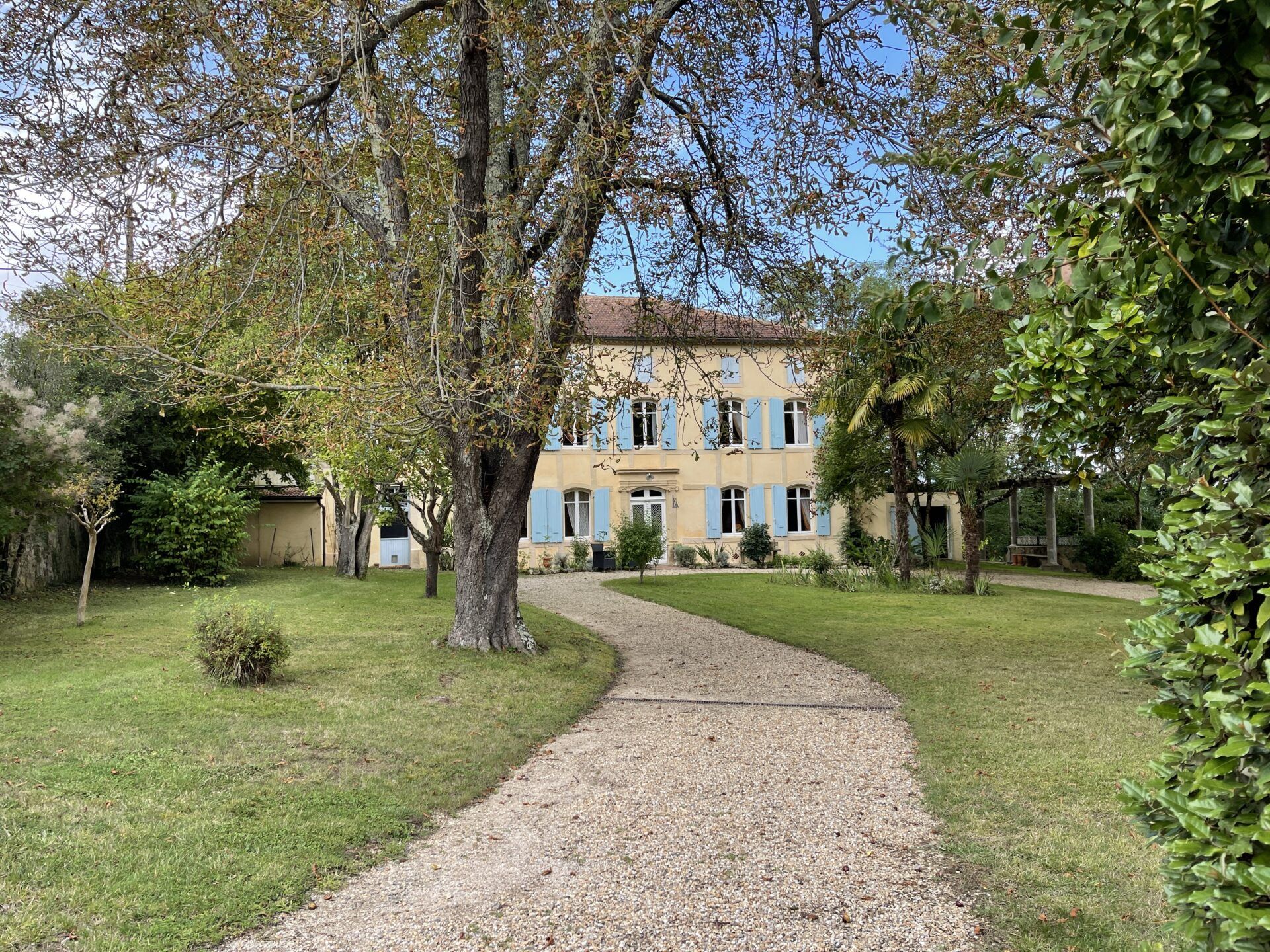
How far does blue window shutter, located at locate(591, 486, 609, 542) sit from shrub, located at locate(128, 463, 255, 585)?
1100cm

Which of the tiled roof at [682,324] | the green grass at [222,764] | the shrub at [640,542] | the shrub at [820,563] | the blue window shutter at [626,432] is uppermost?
the blue window shutter at [626,432]

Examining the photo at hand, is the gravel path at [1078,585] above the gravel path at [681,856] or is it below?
above

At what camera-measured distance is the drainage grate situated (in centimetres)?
784

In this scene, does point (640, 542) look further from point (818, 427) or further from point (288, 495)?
point (288, 495)

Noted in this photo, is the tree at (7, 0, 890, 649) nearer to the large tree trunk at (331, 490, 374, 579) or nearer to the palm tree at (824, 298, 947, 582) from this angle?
the palm tree at (824, 298, 947, 582)

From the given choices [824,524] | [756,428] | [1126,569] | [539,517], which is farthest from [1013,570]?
[539,517]

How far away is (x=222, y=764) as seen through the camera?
18.3 feet

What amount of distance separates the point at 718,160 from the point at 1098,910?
8.08 metres

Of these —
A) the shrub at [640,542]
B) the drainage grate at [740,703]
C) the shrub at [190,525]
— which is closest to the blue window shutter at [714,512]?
the shrub at [640,542]

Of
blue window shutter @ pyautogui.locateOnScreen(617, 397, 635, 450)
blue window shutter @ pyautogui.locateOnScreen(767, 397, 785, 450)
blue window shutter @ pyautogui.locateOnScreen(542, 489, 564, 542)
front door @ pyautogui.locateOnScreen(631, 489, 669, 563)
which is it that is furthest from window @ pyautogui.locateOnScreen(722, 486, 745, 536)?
blue window shutter @ pyautogui.locateOnScreen(542, 489, 564, 542)

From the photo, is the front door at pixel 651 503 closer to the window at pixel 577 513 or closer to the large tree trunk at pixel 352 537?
the window at pixel 577 513

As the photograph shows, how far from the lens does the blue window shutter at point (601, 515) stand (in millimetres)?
26866

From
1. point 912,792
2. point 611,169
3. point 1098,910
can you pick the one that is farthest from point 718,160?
point 1098,910

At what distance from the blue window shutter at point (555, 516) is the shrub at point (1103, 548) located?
1534cm
